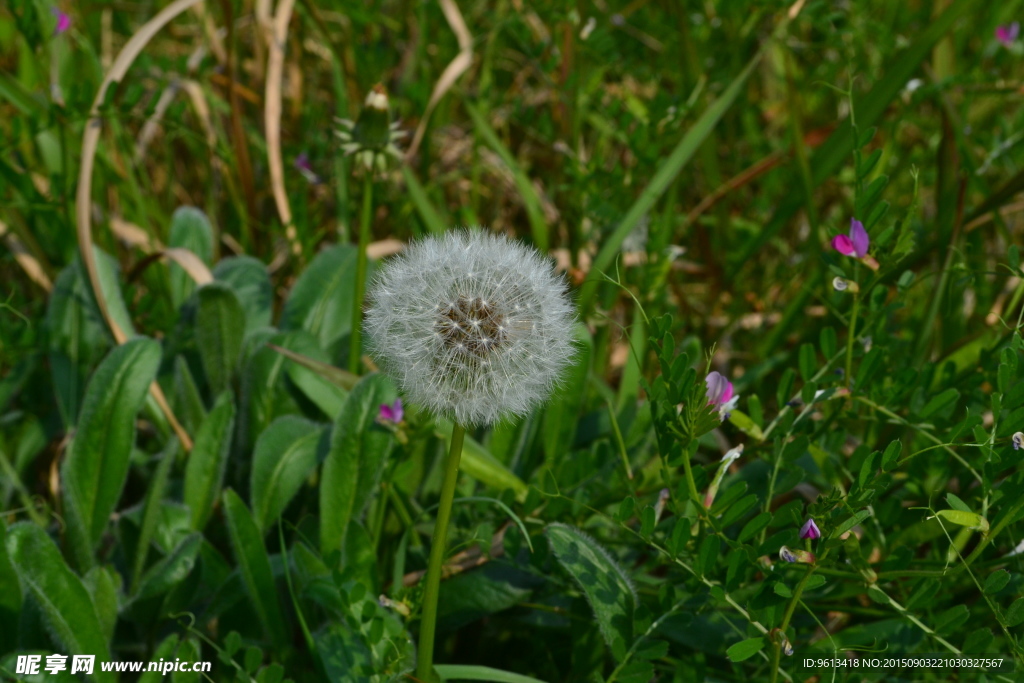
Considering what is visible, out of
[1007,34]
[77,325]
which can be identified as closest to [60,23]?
[77,325]

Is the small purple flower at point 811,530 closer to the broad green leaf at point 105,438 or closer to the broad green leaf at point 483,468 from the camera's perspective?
the broad green leaf at point 483,468

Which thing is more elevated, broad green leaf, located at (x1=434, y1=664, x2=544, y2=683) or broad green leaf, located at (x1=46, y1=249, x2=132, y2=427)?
broad green leaf, located at (x1=46, y1=249, x2=132, y2=427)

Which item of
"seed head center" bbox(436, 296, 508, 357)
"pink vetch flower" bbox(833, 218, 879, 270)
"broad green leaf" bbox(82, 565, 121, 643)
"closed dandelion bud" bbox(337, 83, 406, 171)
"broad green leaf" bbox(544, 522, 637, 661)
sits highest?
"closed dandelion bud" bbox(337, 83, 406, 171)

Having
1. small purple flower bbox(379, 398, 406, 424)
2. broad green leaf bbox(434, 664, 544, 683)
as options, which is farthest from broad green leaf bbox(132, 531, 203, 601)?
broad green leaf bbox(434, 664, 544, 683)

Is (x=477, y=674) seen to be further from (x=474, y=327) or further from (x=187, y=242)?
(x=187, y=242)

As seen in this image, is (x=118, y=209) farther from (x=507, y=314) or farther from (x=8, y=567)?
(x=507, y=314)

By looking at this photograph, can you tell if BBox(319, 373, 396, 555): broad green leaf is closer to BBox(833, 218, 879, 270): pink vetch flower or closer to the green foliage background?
the green foliage background

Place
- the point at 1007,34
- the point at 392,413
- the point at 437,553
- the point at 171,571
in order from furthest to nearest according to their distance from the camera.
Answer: the point at 1007,34 < the point at 392,413 < the point at 171,571 < the point at 437,553
